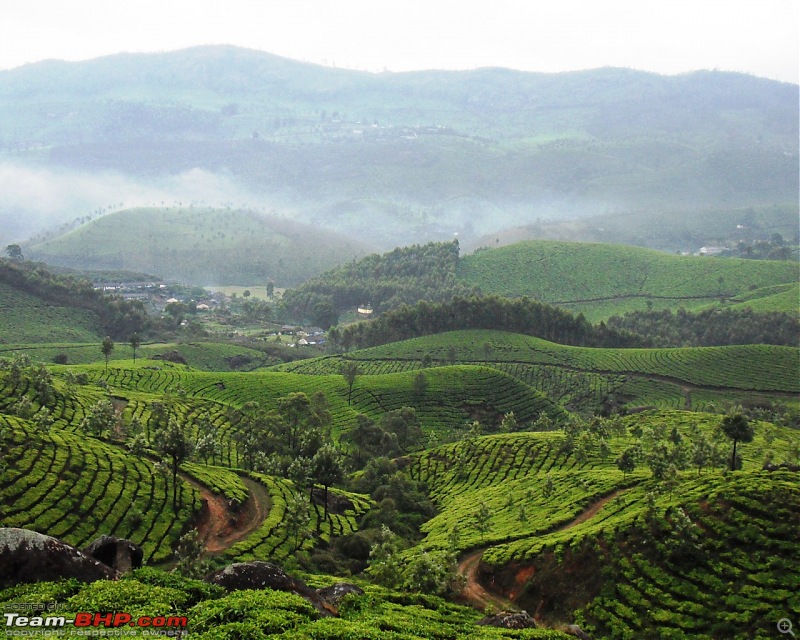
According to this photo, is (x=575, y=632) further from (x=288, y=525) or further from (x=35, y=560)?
(x=288, y=525)

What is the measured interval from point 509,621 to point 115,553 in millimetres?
22621

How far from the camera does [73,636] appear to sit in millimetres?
25344

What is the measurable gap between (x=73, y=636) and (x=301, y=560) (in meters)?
37.4

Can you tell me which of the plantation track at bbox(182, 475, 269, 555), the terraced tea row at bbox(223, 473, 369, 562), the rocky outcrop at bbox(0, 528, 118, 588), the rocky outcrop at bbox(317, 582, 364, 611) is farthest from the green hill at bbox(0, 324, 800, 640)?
the rocky outcrop at bbox(0, 528, 118, 588)

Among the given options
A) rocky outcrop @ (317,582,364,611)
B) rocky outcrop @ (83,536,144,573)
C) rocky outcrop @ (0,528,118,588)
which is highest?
rocky outcrop @ (0,528,118,588)

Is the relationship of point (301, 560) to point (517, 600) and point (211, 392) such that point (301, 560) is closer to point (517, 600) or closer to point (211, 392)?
point (517, 600)

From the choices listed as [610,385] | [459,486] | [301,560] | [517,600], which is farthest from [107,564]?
[610,385]

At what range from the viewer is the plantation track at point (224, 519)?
62438mm

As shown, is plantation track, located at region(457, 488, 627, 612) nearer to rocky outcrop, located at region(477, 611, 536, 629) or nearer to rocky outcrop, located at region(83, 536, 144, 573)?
rocky outcrop, located at region(477, 611, 536, 629)

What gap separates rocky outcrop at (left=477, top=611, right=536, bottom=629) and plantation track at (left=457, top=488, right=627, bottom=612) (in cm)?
954

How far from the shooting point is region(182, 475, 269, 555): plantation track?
2458 inches

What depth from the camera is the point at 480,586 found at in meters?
56.8

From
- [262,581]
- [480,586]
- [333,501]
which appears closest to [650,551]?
[480,586]

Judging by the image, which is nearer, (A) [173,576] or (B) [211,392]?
(A) [173,576]
